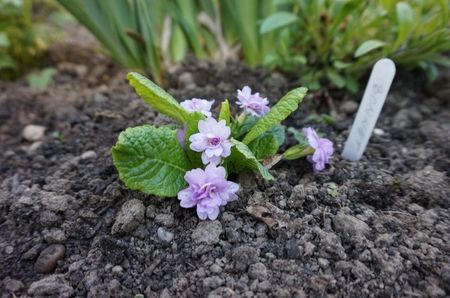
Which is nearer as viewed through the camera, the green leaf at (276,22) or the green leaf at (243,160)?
the green leaf at (243,160)

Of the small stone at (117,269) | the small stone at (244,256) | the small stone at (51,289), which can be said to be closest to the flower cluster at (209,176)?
the small stone at (244,256)

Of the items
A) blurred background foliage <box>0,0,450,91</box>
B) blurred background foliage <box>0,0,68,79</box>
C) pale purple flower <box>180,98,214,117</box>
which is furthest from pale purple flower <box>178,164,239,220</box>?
blurred background foliage <box>0,0,68,79</box>

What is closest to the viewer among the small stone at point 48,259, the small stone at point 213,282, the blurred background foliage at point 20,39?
the small stone at point 213,282

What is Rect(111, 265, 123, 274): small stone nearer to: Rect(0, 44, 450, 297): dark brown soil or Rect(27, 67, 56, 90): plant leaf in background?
Rect(0, 44, 450, 297): dark brown soil

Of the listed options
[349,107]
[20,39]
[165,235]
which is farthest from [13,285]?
[20,39]

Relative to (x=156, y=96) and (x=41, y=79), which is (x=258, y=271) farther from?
(x=41, y=79)

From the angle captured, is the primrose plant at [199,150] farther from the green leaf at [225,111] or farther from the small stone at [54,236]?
the small stone at [54,236]

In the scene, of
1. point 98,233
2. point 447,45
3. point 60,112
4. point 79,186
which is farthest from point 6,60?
point 447,45

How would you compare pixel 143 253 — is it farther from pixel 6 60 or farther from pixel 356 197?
pixel 6 60
